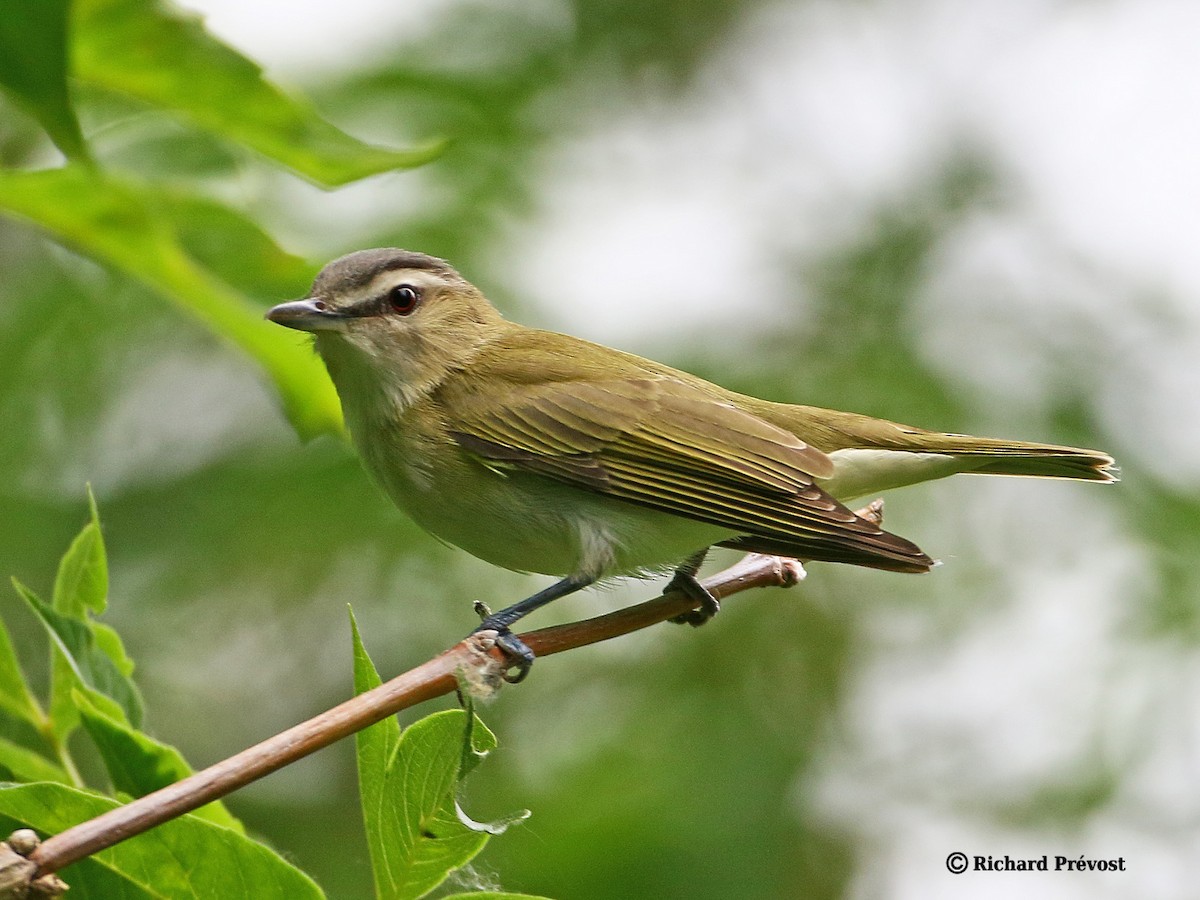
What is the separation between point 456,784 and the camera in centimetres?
171

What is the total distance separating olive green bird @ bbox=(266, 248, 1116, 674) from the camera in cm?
307

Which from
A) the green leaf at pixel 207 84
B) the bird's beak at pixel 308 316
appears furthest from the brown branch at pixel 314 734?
the bird's beak at pixel 308 316

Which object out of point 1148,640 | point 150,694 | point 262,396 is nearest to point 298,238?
point 262,396

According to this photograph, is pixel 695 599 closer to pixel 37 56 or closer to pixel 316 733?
pixel 316 733

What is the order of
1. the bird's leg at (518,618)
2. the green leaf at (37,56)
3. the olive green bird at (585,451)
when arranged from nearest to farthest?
the green leaf at (37,56)
the bird's leg at (518,618)
the olive green bird at (585,451)

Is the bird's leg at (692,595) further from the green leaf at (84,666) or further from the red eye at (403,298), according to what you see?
the green leaf at (84,666)

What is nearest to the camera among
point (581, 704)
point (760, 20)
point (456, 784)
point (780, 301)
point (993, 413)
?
point (456, 784)

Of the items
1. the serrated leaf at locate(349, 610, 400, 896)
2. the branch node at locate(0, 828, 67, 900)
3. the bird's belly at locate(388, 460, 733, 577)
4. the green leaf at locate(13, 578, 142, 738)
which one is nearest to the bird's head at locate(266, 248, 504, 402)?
the bird's belly at locate(388, 460, 733, 577)

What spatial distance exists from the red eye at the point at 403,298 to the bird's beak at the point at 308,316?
0.66ft

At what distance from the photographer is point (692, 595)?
3.02 metres

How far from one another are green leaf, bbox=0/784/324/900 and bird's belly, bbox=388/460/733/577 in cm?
142

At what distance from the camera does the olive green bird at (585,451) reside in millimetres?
3070

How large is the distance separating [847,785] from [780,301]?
2039mm

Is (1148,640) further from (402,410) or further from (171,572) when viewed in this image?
(171,572)
